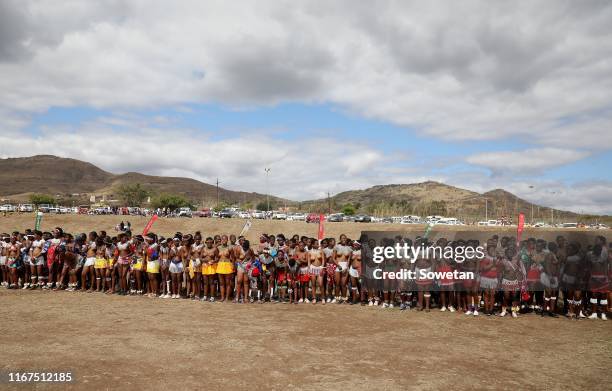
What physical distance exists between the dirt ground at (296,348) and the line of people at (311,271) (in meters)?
0.91

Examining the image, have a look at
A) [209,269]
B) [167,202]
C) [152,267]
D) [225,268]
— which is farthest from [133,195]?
[225,268]

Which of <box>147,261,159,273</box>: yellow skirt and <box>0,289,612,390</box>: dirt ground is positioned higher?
<box>147,261,159,273</box>: yellow skirt

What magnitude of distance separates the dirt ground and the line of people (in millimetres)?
905

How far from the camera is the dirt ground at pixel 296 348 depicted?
6.88 metres

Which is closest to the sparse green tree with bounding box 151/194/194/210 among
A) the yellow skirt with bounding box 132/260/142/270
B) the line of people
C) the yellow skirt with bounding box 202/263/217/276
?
the line of people

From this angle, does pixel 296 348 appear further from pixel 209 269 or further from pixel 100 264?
pixel 100 264

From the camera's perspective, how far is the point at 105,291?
50.5ft

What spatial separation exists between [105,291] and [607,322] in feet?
50.4

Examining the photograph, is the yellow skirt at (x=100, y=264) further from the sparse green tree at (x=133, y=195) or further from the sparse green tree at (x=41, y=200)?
the sparse green tree at (x=133, y=195)

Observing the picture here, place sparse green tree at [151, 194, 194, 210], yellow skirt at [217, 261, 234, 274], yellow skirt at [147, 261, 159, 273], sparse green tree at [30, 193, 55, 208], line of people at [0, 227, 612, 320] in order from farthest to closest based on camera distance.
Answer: sparse green tree at [30, 193, 55, 208], sparse green tree at [151, 194, 194, 210], yellow skirt at [147, 261, 159, 273], yellow skirt at [217, 261, 234, 274], line of people at [0, 227, 612, 320]

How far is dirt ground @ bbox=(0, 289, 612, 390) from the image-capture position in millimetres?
6883

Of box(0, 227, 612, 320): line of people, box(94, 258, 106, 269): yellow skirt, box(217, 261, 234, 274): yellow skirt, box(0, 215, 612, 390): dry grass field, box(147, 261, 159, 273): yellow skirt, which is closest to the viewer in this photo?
box(0, 215, 612, 390): dry grass field

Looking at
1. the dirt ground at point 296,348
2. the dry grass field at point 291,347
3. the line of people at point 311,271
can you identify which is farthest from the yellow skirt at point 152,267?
the dirt ground at point 296,348

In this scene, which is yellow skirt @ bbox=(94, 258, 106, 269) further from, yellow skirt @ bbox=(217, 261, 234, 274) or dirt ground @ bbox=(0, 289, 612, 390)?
yellow skirt @ bbox=(217, 261, 234, 274)
